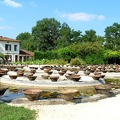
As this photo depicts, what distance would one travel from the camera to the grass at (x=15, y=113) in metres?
7.98

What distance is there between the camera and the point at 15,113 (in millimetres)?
8516

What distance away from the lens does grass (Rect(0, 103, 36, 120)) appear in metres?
7.98

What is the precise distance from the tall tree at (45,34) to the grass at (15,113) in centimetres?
6977

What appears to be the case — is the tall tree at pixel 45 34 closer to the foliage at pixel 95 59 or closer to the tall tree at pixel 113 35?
the tall tree at pixel 113 35

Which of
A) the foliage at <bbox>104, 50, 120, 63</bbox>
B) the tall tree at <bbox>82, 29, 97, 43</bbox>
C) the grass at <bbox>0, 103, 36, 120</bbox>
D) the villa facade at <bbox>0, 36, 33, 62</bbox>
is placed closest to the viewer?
the grass at <bbox>0, 103, 36, 120</bbox>

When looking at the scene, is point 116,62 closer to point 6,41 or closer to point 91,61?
point 91,61

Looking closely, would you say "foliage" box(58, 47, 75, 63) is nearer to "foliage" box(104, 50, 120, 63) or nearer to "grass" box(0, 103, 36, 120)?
"foliage" box(104, 50, 120, 63)

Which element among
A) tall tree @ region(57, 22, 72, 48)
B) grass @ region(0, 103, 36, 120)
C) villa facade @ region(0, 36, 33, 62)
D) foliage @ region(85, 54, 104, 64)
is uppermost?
tall tree @ region(57, 22, 72, 48)

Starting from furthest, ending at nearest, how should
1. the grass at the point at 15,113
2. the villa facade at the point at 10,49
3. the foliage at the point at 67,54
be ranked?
the villa facade at the point at 10,49 < the foliage at the point at 67,54 < the grass at the point at 15,113

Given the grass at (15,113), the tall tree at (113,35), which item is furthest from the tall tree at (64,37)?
the grass at (15,113)

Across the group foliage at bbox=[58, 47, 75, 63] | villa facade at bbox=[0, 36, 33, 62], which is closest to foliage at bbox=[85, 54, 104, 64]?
foliage at bbox=[58, 47, 75, 63]

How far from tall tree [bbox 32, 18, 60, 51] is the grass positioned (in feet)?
229

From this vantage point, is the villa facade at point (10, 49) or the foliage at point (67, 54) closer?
the foliage at point (67, 54)

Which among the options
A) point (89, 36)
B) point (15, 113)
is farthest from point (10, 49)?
point (15, 113)
